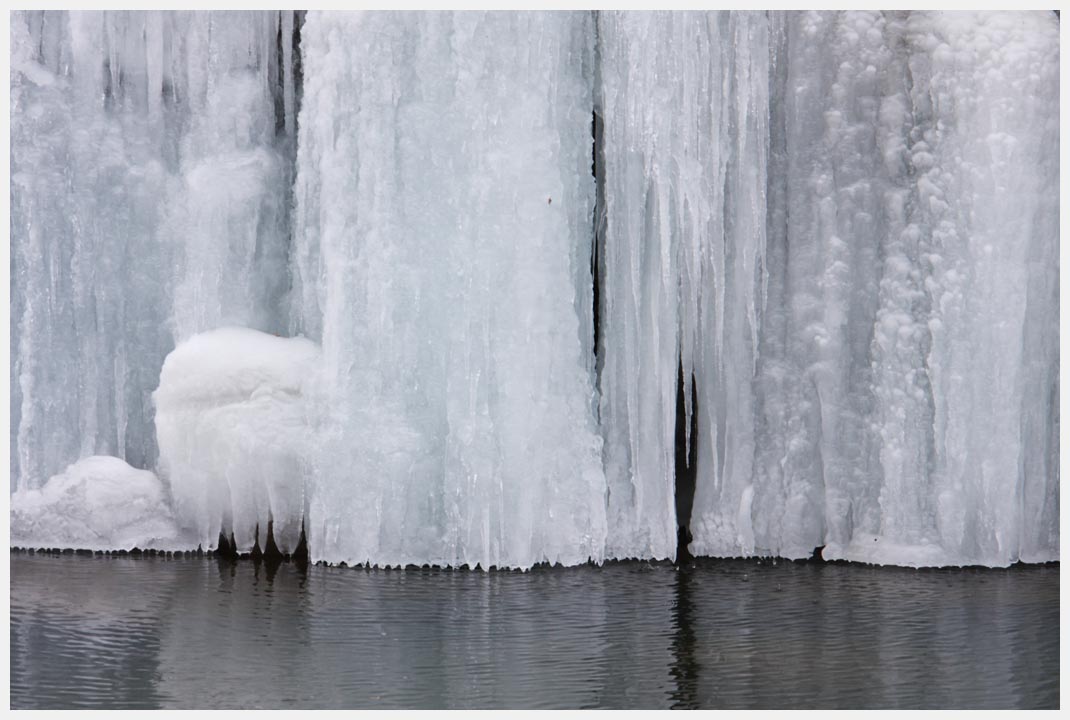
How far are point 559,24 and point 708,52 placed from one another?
0.86 meters

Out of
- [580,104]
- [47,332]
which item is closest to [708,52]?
[580,104]

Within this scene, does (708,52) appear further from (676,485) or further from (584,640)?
(584,640)

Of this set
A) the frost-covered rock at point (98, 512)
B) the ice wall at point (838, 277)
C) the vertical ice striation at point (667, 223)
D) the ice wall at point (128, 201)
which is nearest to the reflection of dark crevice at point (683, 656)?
the vertical ice striation at point (667, 223)

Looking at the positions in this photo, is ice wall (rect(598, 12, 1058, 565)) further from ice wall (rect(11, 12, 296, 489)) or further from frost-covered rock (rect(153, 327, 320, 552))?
ice wall (rect(11, 12, 296, 489))

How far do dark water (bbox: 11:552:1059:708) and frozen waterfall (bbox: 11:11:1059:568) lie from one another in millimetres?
371

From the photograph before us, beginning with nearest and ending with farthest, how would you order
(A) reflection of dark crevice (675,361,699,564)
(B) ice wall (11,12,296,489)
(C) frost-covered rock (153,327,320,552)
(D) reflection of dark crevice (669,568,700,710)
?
(D) reflection of dark crevice (669,568,700,710) → (C) frost-covered rock (153,327,320,552) → (B) ice wall (11,12,296,489) → (A) reflection of dark crevice (675,361,699,564)

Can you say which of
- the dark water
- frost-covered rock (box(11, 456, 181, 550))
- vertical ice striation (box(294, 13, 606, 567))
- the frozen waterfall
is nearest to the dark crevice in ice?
the frozen waterfall

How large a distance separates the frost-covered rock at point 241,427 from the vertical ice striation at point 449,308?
0.93ft

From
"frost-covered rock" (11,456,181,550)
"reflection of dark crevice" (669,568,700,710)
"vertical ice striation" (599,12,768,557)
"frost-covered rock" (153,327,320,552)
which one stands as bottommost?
"reflection of dark crevice" (669,568,700,710)

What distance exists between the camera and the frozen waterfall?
8047mm

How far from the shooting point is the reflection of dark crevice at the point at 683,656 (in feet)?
17.1

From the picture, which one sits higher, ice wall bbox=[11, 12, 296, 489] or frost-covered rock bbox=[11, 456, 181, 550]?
ice wall bbox=[11, 12, 296, 489]

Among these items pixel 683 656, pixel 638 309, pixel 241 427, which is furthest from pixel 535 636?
pixel 241 427

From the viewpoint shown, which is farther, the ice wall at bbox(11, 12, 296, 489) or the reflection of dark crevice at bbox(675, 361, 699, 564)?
the reflection of dark crevice at bbox(675, 361, 699, 564)
